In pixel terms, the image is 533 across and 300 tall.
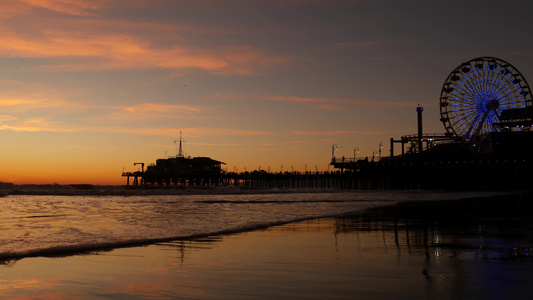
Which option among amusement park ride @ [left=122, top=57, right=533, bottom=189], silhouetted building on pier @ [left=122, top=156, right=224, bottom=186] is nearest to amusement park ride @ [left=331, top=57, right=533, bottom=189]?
amusement park ride @ [left=122, top=57, right=533, bottom=189]

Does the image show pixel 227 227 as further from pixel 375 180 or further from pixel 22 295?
pixel 375 180

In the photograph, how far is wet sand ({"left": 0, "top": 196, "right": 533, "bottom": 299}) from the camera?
6.70 m

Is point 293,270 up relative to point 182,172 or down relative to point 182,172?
down

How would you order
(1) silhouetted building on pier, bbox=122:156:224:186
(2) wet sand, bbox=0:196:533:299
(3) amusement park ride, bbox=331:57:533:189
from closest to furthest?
1. (2) wet sand, bbox=0:196:533:299
2. (3) amusement park ride, bbox=331:57:533:189
3. (1) silhouetted building on pier, bbox=122:156:224:186

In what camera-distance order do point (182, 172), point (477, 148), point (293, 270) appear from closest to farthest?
point (293, 270), point (477, 148), point (182, 172)

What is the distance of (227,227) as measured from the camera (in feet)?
56.0

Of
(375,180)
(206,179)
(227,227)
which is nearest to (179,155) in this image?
(206,179)

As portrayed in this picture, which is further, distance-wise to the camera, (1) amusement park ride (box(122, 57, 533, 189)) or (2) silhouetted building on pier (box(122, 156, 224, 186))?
(2) silhouetted building on pier (box(122, 156, 224, 186))

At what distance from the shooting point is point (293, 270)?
27.7 feet

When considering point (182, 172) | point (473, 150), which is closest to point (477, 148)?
point (473, 150)

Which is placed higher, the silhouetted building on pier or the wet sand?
the silhouetted building on pier

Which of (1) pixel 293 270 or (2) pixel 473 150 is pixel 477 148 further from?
(1) pixel 293 270

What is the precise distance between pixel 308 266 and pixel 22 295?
432cm

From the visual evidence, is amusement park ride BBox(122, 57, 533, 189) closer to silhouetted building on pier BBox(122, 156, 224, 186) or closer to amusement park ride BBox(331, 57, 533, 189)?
amusement park ride BBox(331, 57, 533, 189)
